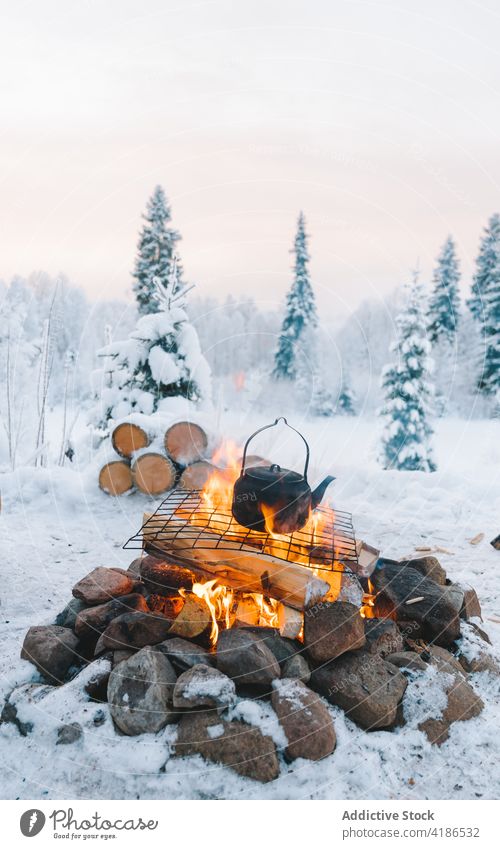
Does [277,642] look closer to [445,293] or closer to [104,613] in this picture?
[104,613]

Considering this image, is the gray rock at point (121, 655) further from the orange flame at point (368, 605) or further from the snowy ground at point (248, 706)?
the orange flame at point (368, 605)

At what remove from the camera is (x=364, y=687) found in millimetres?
2797

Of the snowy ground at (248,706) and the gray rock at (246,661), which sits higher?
the gray rock at (246,661)

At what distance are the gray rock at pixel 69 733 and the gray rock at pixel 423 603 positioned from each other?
2.15 metres

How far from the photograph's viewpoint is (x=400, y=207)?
19.3 feet

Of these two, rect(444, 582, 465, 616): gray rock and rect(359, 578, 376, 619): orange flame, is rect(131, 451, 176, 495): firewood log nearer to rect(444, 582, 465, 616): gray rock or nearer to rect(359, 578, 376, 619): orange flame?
rect(359, 578, 376, 619): orange flame

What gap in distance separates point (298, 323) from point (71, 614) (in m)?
22.2

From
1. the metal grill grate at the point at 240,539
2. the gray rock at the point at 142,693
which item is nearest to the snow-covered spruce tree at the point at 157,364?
the metal grill grate at the point at 240,539

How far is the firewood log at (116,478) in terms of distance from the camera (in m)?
7.34

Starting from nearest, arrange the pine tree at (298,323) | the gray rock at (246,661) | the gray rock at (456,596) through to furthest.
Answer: the gray rock at (246,661) < the gray rock at (456,596) < the pine tree at (298,323)

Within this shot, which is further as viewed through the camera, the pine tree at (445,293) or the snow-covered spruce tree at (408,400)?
the pine tree at (445,293)

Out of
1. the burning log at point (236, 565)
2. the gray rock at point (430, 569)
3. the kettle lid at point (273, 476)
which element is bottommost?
the gray rock at point (430, 569)

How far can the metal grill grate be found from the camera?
334 cm

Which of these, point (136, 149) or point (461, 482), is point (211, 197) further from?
point (461, 482)
